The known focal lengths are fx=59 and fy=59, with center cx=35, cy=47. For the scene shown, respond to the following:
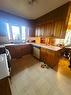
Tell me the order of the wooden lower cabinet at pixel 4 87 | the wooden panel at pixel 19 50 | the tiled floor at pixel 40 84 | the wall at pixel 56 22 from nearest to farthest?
1. the wooden lower cabinet at pixel 4 87
2. the tiled floor at pixel 40 84
3. the wall at pixel 56 22
4. the wooden panel at pixel 19 50

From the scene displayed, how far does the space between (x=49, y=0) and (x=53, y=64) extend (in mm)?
2466

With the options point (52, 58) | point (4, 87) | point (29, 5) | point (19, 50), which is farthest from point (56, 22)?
A: point (4, 87)

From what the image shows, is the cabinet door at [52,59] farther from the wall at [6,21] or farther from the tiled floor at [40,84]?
the wall at [6,21]

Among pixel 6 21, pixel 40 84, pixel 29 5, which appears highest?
pixel 29 5

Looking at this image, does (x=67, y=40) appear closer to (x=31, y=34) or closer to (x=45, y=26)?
(x=45, y=26)

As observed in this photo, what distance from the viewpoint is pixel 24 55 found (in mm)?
4074

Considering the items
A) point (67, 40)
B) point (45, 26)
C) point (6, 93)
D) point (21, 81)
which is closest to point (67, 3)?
point (45, 26)

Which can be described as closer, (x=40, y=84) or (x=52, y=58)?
(x=40, y=84)

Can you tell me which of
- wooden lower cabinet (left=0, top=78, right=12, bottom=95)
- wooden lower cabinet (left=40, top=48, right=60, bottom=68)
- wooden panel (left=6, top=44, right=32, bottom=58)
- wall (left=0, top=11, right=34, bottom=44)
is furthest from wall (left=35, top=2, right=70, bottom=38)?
wooden lower cabinet (left=0, top=78, right=12, bottom=95)

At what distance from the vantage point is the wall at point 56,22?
2255mm

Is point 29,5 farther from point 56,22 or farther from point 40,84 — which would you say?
point 40,84

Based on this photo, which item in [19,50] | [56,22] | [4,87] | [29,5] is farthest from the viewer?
[19,50]

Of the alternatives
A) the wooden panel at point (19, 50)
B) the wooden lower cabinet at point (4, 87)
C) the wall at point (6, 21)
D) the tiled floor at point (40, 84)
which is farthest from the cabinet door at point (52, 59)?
the wall at point (6, 21)

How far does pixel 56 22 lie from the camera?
2.58 metres
